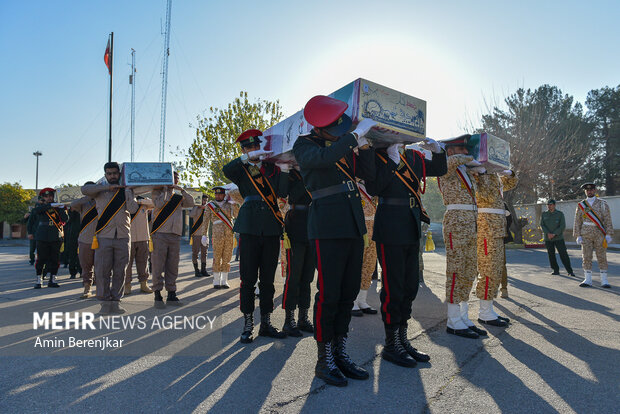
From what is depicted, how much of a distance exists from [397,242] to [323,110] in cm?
138

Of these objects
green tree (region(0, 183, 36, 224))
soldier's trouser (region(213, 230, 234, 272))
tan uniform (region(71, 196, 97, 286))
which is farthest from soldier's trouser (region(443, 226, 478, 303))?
green tree (region(0, 183, 36, 224))

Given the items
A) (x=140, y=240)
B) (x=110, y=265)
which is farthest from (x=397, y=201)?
(x=140, y=240)

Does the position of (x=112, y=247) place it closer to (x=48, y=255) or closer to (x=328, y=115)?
(x=328, y=115)

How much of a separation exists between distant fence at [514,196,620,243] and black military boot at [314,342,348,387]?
25.5 meters

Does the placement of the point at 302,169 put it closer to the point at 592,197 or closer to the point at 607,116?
the point at 592,197

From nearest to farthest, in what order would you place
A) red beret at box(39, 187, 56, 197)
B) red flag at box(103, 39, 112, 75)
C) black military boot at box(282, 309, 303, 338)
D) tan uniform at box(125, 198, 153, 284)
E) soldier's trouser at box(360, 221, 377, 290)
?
black military boot at box(282, 309, 303, 338) < soldier's trouser at box(360, 221, 377, 290) < tan uniform at box(125, 198, 153, 284) < red beret at box(39, 187, 56, 197) < red flag at box(103, 39, 112, 75)

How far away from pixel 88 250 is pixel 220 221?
260 centimetres

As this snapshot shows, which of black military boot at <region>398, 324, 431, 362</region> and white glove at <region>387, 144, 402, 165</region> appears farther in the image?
white glove at <region>387, 144, 402, 165</region>

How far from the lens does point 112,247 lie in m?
5.87

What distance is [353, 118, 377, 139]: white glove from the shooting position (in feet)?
10.6

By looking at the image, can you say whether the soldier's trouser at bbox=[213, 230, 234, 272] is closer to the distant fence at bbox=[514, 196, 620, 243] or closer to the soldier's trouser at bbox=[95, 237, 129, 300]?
the soldier's trouser at bbox=[95, 237, 129, 300]

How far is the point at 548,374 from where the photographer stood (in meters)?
3.29

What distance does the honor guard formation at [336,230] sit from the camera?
339 centimetres

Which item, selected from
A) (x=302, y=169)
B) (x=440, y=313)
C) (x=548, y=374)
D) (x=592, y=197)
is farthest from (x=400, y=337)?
(x=592, y=197)
